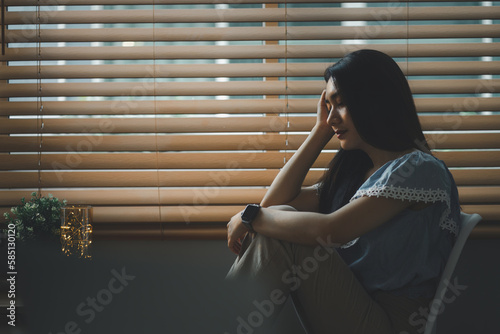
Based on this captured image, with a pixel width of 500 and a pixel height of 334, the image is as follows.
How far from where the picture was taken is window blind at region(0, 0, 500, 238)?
5.91 feet

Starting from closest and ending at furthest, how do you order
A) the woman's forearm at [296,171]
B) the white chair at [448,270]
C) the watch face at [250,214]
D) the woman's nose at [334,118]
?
the white chair at [448,270] < the watch face at [250,214] < the woman's nose at [334,118] < the woman's forearm at [296,171]

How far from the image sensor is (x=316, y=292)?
3.89 feet

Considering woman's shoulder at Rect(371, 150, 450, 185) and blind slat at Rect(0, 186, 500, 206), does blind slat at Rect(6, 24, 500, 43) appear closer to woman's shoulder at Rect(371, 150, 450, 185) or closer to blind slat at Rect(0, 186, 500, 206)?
blind slat at Rect(0, 186, 500, 206)

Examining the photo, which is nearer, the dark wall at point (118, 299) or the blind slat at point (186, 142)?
the dark wall at point (118, 299)

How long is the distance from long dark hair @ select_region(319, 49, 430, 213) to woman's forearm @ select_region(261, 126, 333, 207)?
0.18 metres

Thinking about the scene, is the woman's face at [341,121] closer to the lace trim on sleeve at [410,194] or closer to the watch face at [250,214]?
the lace trim on sleeve at [410,194]

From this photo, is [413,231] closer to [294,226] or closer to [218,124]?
[294,226]

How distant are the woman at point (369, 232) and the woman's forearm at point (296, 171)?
11 centimetres

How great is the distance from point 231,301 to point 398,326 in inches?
17.4

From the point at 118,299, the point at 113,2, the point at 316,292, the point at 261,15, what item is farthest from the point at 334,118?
the point at 113,2

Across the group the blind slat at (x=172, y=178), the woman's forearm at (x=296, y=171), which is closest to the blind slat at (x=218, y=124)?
the blind slat at (x=172, y=178)

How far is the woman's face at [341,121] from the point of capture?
4.53 ft

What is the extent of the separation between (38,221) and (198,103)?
0.71 m

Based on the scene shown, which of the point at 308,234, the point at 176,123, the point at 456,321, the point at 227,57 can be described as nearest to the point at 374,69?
the point at 308,234
